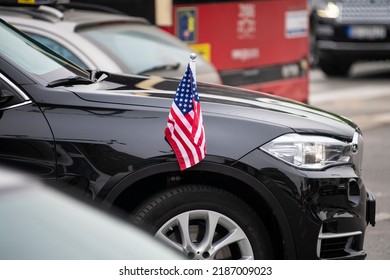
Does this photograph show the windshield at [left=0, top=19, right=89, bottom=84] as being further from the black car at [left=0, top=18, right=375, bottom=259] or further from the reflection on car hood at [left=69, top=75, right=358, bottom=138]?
the reflection on car hood at [left=69, top=75, right=358, bottom=138]

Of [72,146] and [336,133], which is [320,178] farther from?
[72,146]

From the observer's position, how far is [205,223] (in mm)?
5004

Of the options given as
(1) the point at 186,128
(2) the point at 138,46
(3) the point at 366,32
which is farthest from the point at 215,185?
(3) the point at 366,32

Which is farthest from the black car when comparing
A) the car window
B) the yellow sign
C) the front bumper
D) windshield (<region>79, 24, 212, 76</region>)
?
the front bumper

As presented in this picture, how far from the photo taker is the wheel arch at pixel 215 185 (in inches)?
193

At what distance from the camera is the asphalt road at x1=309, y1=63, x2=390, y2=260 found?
7.26 meters

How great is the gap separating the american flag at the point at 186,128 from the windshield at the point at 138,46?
2.64 m

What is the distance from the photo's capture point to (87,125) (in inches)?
194

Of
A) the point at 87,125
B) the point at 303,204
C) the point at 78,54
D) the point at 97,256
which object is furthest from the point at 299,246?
the point at 78,54

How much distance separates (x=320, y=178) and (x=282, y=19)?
21.6ft

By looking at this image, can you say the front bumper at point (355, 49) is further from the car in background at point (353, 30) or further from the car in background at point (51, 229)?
the car in background at point (51, 229)

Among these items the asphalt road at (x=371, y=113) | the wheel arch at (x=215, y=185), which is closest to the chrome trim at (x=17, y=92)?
the wheel arch at (x=215, y=185)

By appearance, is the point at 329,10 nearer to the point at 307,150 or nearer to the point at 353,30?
the point at 353,30

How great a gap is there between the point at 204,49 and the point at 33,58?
4.98 m
